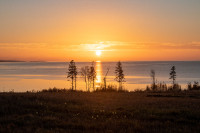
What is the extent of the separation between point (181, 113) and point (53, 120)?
6797 millimetres

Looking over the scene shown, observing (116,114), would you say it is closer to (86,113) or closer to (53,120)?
(86,113)

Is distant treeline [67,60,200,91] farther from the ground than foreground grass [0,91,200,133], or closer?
farther from the ground

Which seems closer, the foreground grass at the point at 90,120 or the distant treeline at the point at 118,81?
the foreground grass at the point at 90,120

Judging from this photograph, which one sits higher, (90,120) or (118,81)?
(118,81)

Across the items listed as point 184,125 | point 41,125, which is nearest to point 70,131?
point 41,125

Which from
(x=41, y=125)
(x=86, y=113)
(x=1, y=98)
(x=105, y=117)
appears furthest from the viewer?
(x=1, y=98)

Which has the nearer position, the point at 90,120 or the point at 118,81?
the point at 90,120

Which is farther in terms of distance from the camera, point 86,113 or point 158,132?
point 86,113

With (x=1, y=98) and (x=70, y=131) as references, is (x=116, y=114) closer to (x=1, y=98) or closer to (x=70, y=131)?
(x=70, y=131)

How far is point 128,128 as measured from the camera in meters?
9.54

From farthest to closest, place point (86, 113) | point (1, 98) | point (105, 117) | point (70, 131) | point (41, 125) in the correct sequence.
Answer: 1. point (1, 98)
2. point (86, 113)
3. point (105, 117)
4. point (41, 125)
5. point (70, 131)

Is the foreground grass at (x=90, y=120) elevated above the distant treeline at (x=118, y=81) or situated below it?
below

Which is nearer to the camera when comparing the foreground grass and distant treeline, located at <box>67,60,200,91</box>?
the foreground grass

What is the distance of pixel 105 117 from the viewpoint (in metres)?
11.9
